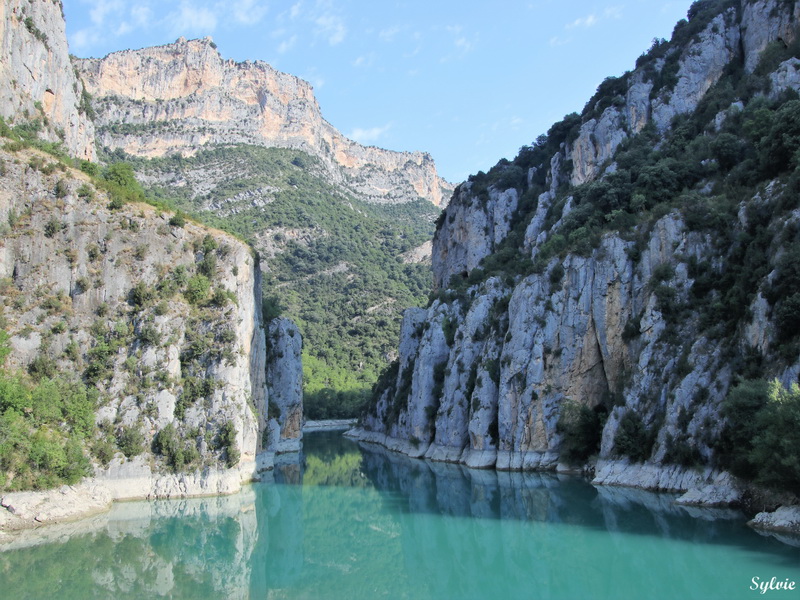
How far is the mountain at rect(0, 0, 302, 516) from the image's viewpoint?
34.1 m

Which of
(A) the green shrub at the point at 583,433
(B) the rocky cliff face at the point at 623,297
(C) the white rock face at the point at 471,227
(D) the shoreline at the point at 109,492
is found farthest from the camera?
(C) the white rock face at the point at 471,227

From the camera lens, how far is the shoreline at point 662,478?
891 inches

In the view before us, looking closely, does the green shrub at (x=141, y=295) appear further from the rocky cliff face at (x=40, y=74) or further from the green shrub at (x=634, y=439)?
the green shrub at (x=634, y=439)

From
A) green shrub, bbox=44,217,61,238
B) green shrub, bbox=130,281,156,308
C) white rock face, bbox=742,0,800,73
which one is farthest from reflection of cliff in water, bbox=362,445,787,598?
white rock face, bbox=742,0,800,73

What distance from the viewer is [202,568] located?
24.3m

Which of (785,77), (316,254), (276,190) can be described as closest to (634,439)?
(785,77)

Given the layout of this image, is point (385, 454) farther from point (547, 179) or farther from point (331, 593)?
point (331, 593)

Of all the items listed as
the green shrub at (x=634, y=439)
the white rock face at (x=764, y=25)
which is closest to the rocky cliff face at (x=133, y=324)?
the green shrub at (x=634, y=439)

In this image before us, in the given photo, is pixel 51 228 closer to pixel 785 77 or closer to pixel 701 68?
pixel 785 77

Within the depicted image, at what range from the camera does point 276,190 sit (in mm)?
143250

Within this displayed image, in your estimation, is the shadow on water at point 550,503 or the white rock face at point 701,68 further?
the white rock face at point 701,68

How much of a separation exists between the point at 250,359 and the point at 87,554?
24476 millimetres

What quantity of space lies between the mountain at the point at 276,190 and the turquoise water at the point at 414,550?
241 feet

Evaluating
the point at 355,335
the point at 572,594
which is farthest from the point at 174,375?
the point at 355,335
